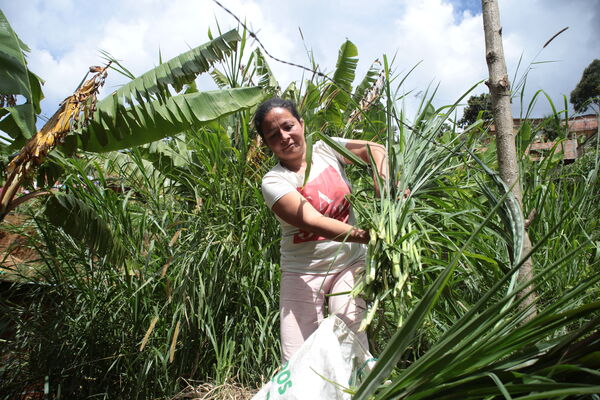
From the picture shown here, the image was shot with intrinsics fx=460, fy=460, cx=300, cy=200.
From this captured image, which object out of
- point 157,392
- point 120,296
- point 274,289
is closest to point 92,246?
point 120,296

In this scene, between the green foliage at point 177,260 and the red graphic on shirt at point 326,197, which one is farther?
the green foliage at point 177,260

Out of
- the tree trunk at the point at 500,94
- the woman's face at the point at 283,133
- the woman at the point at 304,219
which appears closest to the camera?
the tree trunk at the point at 500,94

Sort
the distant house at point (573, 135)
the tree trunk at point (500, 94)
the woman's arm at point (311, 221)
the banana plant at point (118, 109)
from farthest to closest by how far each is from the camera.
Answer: the banana plant at point (118, 109) → the distant house at point (573, 135) → the woman's arm at point (311, 221) → the tree trunk at point (500, 94)

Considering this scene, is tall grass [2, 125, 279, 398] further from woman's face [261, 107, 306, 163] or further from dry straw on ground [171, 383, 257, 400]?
woman's face [261, 107, 306, 163]

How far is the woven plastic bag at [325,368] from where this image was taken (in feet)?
4.27

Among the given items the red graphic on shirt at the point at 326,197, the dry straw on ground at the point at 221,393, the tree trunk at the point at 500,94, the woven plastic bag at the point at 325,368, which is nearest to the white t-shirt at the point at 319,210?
the red graphic on shirt at the point at 326,197

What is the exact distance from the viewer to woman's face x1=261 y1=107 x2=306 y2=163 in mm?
1906

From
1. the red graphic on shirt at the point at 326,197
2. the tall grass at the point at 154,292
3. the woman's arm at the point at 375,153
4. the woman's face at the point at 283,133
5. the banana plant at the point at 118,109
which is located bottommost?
the tall grass at the point at 154,292

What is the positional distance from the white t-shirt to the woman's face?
0.25 feet

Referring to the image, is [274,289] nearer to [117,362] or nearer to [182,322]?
[182,322]

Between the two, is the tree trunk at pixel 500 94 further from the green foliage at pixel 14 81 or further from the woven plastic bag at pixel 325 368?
the green foliage at pixel 14 81

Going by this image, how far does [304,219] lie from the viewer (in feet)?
5.46

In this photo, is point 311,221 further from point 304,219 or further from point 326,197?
point 326,197

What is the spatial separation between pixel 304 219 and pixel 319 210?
0.55ft
